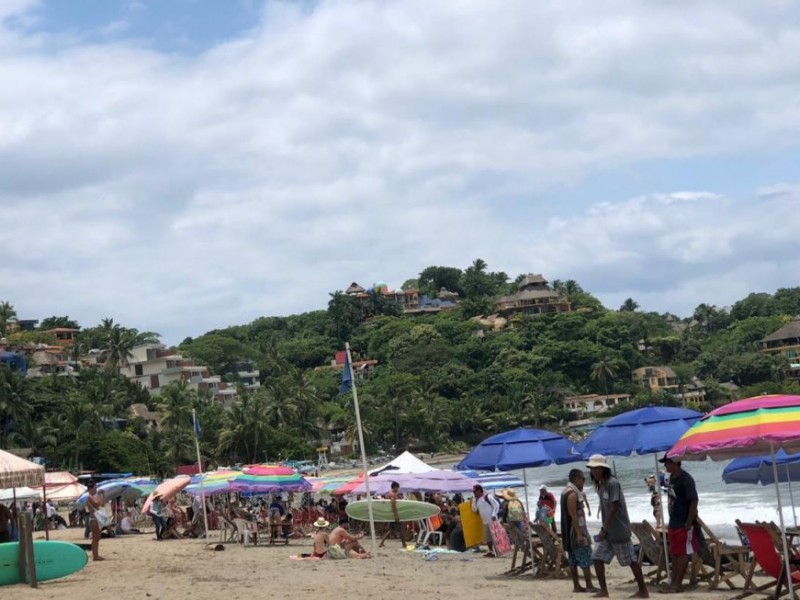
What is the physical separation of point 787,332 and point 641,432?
388 feet

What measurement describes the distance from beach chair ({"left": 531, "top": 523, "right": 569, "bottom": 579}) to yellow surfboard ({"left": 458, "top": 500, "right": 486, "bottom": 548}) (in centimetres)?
491

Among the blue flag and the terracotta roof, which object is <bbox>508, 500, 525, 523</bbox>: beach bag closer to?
the blue flag

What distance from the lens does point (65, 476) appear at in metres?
27.2

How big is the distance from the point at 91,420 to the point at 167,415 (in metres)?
8.36

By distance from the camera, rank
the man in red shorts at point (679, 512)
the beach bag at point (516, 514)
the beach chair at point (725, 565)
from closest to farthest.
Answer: the man in red shorts at point (679, 512)
the beach chair at point (725, 565)
the beach bag at point (516, 514)

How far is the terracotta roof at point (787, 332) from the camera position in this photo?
122562 millimetres

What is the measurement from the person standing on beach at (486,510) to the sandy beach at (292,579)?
11.3 inches

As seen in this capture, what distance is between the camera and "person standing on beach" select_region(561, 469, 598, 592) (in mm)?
10102

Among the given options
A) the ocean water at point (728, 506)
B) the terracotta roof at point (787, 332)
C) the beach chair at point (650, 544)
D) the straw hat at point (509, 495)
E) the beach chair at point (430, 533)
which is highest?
the terracotta roof at point (787, 332)

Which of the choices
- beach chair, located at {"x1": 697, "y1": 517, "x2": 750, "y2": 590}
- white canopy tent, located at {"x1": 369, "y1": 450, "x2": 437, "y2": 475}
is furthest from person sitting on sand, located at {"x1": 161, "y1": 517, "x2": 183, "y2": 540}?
beach chair, located at {"x1": 697, "y1": 517, "x2": 750, "y2": 590}

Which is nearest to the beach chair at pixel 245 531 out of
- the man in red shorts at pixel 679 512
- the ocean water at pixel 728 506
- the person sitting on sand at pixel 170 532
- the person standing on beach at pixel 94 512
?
the person sitting on sand at pixel 170 532

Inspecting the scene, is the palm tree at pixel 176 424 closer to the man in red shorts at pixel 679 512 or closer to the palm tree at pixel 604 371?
the palm tree at pixel 604 371

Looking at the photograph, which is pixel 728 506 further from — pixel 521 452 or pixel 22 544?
pixel 22 544

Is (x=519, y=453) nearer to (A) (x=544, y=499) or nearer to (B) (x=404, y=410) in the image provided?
(A) (x=544, y=499)
